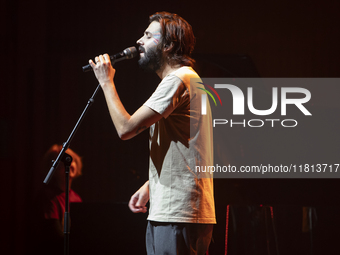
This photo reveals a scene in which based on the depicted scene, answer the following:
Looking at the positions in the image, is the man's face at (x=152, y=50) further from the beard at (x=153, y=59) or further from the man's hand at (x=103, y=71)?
the man's hand at (x=103, y=71)

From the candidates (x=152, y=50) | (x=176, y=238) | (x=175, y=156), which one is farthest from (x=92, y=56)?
(x=176, y=238)

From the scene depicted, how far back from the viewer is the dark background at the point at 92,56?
368cm

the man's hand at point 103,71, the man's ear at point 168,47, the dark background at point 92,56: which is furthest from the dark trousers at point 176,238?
the dark background at point 92,56

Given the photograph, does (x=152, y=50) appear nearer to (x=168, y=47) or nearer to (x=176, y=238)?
(x=168, y=47)

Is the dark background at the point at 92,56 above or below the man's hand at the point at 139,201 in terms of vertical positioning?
above

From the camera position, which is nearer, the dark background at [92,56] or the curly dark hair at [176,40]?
the curly dark hair at [176,40]

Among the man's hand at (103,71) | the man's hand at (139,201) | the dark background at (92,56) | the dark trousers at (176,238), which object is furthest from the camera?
the dark background at (92,56)

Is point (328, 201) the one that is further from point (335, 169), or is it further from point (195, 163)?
point (195, 163)

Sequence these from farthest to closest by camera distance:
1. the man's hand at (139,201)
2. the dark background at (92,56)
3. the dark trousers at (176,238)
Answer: the dark background at (92,56) → the man's hand at (139,201) → the dark trousers at (176,238)

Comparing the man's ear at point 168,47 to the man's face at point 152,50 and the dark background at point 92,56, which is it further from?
the dark background at point 92,56

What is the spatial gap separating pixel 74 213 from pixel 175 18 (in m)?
1.54

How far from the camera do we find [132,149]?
3.87 meters

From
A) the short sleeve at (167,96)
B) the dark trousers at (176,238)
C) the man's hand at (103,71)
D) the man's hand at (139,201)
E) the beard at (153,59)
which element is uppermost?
the beard at (153,59)

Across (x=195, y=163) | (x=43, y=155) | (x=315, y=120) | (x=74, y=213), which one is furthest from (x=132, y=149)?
(x=195, y=163)
